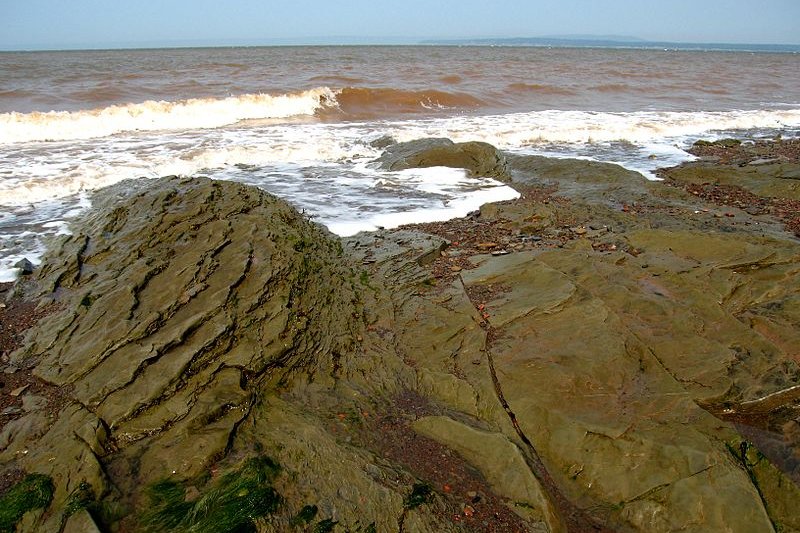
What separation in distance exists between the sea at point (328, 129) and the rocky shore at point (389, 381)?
5.94 feet

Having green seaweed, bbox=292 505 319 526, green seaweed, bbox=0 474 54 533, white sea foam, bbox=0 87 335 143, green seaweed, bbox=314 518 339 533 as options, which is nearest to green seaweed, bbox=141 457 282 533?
green seaweed, bbox=292 505 319 526

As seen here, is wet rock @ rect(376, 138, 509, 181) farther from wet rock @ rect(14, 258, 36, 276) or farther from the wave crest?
the wave crest

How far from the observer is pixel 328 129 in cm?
1440

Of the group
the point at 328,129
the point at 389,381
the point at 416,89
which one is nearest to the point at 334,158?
the point at 328,129

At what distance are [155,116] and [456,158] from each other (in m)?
10.8

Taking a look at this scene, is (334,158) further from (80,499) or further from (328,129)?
(80,499)

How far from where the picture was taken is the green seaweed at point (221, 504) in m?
2.52

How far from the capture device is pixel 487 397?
3.41 m

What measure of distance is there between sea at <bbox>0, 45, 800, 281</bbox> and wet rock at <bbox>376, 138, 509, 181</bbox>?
13.4 inches

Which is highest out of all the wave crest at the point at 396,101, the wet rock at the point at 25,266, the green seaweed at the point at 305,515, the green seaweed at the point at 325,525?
the wave crest at the point at 396,101

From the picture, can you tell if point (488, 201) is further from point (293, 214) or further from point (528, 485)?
point (528, 485)

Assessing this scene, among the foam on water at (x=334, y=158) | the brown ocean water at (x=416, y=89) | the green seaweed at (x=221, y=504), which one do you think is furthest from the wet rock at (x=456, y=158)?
the brown ocean water at (x=416, y=89)

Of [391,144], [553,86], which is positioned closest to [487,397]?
[391,144]

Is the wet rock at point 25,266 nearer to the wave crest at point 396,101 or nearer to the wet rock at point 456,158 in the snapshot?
the wet rock at point 456,158
